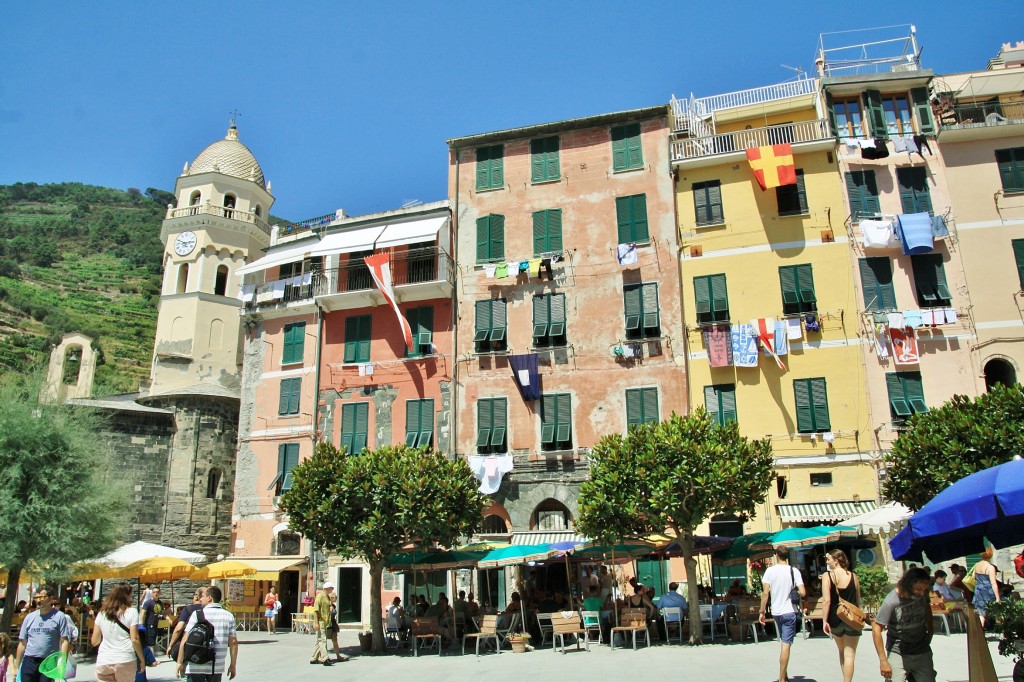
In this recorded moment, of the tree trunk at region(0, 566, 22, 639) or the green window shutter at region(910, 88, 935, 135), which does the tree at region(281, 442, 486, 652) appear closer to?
the tree trunk at region(0, 566, 22, 639)

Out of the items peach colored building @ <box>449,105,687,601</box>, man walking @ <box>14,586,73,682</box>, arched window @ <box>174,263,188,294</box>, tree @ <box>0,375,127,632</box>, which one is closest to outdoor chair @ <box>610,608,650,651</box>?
peach colored building @ <box>449,105,687,601</box>

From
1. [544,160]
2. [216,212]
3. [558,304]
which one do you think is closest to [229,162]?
[216,212]

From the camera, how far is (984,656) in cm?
855

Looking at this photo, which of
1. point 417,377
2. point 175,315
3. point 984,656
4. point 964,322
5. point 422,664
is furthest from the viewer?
point 175,315

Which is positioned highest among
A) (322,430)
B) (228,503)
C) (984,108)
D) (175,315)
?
(984,108)

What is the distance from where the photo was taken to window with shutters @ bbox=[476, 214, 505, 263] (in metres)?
28.8

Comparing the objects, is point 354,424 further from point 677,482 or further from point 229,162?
point 229,162

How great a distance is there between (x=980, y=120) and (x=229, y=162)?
33228 mm

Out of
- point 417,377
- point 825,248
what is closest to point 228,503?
point 417,377

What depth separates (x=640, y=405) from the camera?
2564 centimetres

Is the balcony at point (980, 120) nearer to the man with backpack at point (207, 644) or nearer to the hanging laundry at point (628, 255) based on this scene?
the hanging laundry at point (628, 255)

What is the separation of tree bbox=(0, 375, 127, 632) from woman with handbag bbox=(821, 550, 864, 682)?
1869 cm

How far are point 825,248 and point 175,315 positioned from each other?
2848 cm

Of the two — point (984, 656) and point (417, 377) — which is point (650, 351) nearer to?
point (417, 377)
